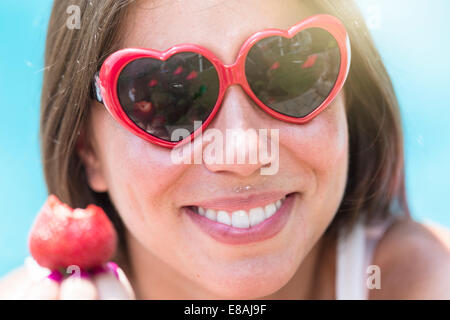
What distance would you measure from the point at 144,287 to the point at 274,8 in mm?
1340

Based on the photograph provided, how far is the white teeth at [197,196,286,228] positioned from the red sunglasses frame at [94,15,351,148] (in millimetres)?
290

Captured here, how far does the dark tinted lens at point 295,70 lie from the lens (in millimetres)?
1455

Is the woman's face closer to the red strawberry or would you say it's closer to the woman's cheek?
the woman's cheek

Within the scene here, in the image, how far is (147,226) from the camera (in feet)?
5.56

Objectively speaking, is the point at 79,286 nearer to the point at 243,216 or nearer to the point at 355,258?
the point at 243,216

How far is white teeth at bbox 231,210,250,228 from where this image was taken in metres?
1.61

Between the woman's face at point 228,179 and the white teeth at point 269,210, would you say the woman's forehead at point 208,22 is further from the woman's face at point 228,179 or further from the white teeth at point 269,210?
the white teeth at point 269,210

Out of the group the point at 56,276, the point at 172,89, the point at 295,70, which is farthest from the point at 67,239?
the point at 295,70

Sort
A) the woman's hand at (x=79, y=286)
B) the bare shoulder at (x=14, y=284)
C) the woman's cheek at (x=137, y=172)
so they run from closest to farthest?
the woman's cheek at (x=137, y=172) → the woman's hand at (x=79, y=286) → the bare shoulder at (x=14, y=284)

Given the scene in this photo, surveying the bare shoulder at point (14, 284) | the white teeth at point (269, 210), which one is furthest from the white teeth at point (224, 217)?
the bare shoulder at point (14, 284)

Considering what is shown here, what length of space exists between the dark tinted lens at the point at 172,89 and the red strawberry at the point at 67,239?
599 mm

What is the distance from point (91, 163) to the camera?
1979 millimetres

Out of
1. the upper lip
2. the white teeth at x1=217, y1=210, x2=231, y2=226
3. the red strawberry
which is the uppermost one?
the upper lip

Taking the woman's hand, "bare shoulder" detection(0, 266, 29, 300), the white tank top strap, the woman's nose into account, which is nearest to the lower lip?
the woman's nose
